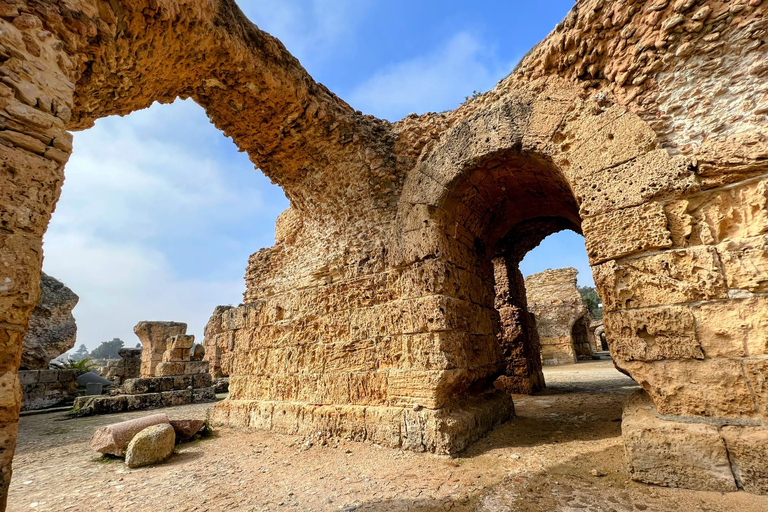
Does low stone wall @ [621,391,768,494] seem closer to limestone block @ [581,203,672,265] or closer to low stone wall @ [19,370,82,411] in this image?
limestone block @ [581,203,672,265]

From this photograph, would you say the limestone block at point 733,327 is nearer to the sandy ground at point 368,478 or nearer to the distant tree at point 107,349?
the sandy ground at point 368,478

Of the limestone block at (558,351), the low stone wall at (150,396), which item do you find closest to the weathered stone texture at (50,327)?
the low stone wall at (150,396)

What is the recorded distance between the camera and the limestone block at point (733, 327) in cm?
226

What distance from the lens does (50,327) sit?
1003 centimetres

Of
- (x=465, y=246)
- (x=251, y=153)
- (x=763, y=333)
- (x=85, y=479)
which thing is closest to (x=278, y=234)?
(x=251, y=153)

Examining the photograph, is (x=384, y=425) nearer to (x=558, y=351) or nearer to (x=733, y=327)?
(x=733, y=327)

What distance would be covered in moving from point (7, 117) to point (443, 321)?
3384 mm

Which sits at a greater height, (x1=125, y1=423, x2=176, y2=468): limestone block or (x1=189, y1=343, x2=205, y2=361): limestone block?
(x1=189, y1=343, x2=205, y2=361): limestone block

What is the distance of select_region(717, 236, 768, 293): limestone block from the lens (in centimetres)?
230

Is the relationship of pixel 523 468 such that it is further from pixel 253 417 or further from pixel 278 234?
pixel 278 234

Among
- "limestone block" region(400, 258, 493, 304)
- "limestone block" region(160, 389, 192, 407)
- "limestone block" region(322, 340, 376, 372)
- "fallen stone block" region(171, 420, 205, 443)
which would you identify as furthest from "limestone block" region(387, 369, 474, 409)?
"limestone block" region(160, 389, 192, 407)

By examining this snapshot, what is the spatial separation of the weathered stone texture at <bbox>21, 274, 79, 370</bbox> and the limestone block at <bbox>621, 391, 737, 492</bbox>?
1288cm

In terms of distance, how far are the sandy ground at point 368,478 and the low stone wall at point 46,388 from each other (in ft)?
20.7

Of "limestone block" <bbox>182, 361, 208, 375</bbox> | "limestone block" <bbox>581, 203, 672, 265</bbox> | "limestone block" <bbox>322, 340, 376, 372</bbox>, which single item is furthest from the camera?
"limestone block" <bbox>182, 361, 208, 375</bbox>
